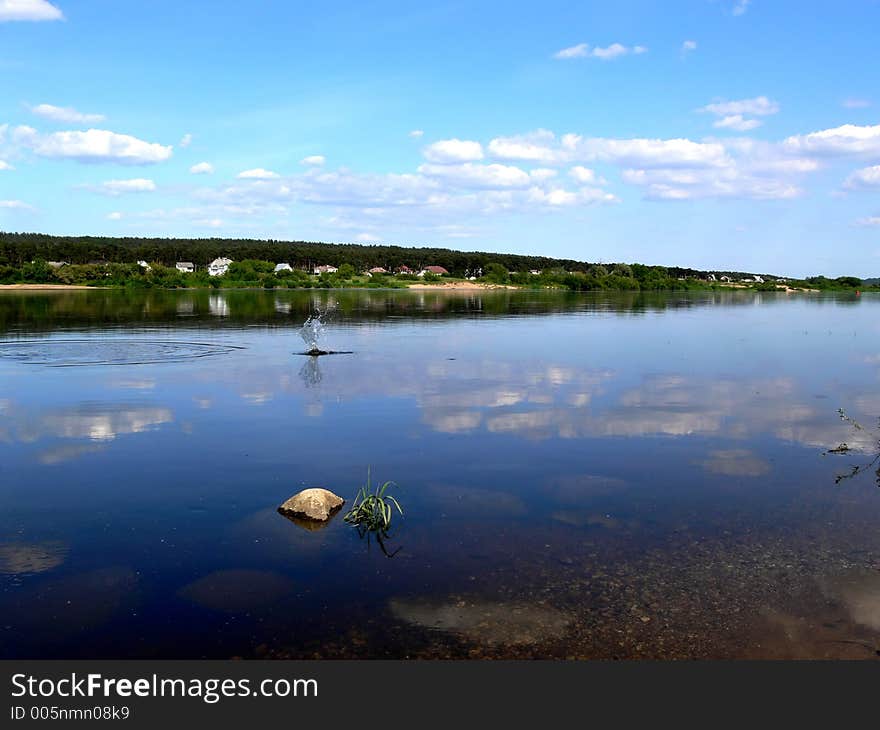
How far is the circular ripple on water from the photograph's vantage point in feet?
130

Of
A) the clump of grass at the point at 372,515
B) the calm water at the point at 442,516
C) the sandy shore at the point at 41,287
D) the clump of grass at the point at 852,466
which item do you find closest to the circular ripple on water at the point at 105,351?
the calm water at the point at 442,516

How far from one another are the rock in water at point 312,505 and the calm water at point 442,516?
33cm

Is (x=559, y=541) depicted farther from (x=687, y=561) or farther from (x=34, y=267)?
(x=34, y=267)

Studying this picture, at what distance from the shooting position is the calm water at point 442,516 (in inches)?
437

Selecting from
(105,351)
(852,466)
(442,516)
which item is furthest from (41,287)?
(852,466)

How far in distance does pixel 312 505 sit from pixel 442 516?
9.05 feet

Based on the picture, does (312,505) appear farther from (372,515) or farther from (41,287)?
(41,287)

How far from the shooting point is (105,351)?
4388 cm

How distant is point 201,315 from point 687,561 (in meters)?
72.9

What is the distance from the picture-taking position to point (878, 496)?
17594 millimetres

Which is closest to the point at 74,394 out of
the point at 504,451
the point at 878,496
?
the point at 504,451

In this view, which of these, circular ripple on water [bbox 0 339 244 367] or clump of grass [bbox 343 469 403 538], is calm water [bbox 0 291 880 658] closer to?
clump of grass [bbox 343 469 403 538]

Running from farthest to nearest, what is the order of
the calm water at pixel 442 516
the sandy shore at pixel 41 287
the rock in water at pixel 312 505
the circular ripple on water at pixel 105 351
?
the sandy shore at pixel 41 287 → the circular ripple on water at pixel 105 351 → the rock in water at pixel 312 505 → the calm water at pixel 442 516

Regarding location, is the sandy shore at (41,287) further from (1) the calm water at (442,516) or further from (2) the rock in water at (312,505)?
(2) the rock in water at (312,505)
